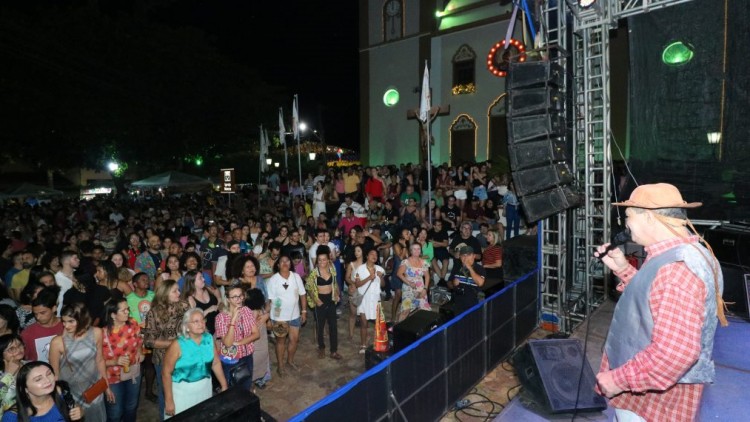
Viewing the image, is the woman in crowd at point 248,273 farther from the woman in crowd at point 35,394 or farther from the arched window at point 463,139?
the arched window at point 463,139

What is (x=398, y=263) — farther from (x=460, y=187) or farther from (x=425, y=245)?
(x=460, y=187)

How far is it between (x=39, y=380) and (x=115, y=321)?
4.83 ft

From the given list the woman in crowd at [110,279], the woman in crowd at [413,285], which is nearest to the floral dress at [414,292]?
the woman in crowd at [413,285]

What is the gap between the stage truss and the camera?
6.43 meters

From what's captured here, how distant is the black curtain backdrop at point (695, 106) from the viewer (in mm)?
6109

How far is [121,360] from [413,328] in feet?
10.7

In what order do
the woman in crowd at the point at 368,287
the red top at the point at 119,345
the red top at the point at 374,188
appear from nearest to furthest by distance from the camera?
the red top at the point at 119,345 → the woman in crowd at the point at 368,287 → the red top at the point at 374,188

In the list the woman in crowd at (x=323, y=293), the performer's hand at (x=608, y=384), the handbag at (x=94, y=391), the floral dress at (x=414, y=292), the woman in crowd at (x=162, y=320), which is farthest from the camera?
the floral dress at (x=414, y=292)

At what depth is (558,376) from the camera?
184 inches

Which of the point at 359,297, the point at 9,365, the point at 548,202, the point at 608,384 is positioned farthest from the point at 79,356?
the point at 548,202

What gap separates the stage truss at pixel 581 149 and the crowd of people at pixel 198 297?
1329 millimetres

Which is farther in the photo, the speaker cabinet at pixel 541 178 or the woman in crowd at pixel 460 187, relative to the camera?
the woman in crowd at pixel 460 187

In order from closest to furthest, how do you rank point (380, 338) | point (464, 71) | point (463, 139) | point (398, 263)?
point (380, 338)
point (398, 263)
point (464, 71)
point (463, 139)

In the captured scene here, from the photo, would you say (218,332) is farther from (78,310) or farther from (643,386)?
(643,386)
